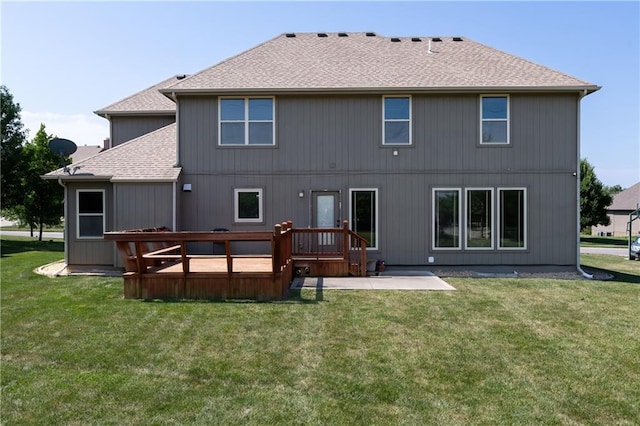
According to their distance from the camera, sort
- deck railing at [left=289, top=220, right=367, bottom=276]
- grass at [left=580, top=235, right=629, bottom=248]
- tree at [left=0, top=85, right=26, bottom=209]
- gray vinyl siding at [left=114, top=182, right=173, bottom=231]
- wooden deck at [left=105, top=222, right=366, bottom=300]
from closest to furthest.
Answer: wooden deck at [left=105, top=222, right=366, bottom=300] → deck railing at [left=289, top=220, right=367, bottom=276] → gray vinyl siding at [left=114, top=182, right=173, bottom=231] → tree at [left=0, top=85, right=26, bottom=209] → grass at [left=580, top=235, right=629, bottom=248]

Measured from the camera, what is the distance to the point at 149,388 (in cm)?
412

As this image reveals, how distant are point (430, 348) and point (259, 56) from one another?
36.6ft

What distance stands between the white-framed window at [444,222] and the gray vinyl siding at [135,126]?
31.7 feet

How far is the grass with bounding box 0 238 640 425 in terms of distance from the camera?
3725 millimetres

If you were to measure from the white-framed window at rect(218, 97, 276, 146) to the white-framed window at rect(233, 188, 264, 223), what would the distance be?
1.34 metres

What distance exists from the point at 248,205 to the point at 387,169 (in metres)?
4.00

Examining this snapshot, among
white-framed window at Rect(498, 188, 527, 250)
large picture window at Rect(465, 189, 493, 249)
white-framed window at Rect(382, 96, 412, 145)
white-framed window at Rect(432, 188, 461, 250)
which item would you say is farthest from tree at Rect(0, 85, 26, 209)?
white-framed window at Rect(498, 188, 527, 250)

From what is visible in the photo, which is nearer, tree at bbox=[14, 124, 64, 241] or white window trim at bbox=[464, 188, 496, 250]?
white window trim at bbox=[464, 188, 496, 250]

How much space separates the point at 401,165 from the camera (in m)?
11.9

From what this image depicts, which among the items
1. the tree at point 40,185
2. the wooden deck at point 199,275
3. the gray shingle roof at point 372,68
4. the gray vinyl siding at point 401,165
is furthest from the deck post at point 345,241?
the tree at point 40,185

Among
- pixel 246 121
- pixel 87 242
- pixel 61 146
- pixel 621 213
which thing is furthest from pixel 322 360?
pixel 621 213

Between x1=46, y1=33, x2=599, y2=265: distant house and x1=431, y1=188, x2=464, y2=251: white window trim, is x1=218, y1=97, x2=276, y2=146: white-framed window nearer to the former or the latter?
x1=46, y1=33, x2=599, y2=265: distant house

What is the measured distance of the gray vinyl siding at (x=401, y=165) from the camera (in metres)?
11.9

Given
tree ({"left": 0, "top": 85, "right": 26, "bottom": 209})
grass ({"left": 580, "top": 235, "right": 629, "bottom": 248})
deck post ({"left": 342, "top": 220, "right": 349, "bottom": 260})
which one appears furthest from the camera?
grass ({"left": 580, "top": 235, "right": 629, "bottom": 248})
